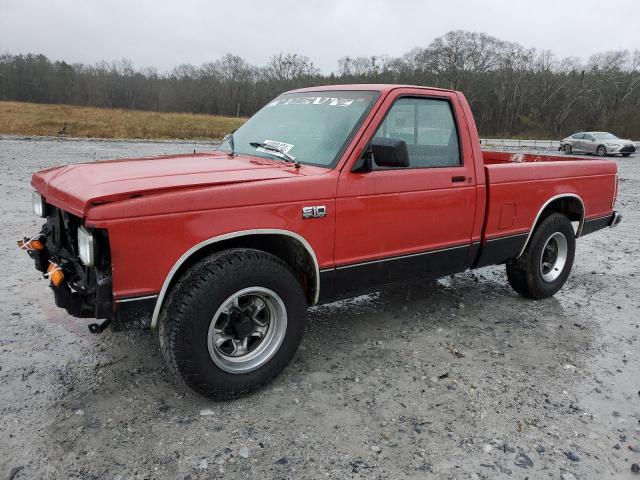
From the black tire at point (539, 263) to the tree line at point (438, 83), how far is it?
50.9m

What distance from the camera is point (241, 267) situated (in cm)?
290

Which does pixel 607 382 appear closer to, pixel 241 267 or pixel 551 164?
pixel 551 164

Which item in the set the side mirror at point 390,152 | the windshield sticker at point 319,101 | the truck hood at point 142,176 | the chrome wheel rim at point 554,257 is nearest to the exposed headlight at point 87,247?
the truck hood at point 142,176

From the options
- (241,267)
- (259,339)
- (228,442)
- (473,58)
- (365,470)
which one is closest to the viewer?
(365,470)

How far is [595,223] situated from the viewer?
212 inches

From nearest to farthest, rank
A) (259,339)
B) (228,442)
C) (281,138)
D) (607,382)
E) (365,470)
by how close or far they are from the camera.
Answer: (365,470) < (228,442) < (259,339) < (607,382) < (281,138)

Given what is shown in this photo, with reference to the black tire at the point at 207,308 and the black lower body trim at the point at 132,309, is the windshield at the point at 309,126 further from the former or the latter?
the black lower body trim at the point at 132,309

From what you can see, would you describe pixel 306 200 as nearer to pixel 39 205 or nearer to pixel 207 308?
pixel 207 308

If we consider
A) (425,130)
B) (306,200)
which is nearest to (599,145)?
(425,130)

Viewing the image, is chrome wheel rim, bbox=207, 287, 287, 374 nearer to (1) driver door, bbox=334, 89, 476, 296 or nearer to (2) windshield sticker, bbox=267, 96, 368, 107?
(1) driver door, bbox=334, 89, 476, 296

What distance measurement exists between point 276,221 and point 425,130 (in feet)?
5.43

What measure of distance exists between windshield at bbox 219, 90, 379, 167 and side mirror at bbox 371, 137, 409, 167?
0.22 m

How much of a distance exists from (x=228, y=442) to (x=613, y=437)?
221 centimetres

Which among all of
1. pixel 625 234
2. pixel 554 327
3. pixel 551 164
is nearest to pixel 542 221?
pixel 551 164
